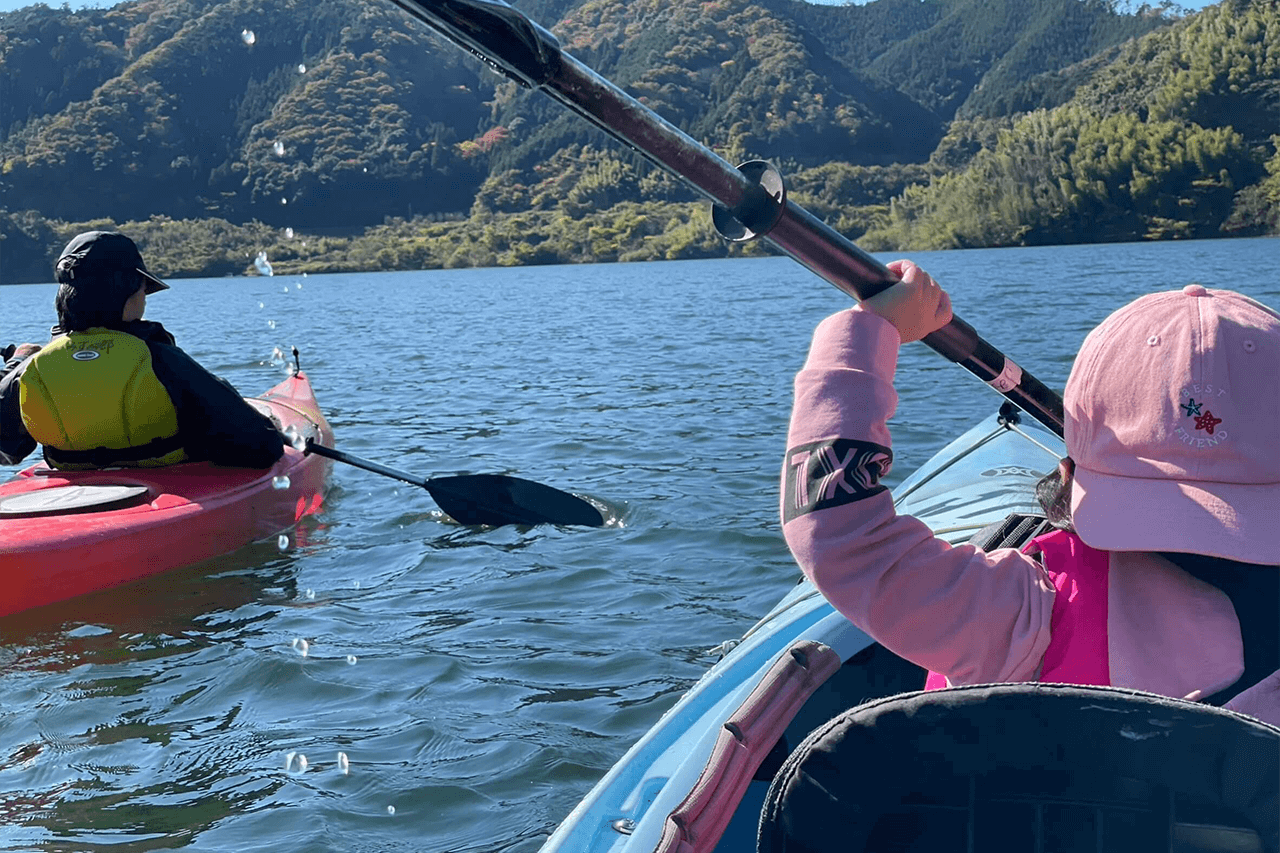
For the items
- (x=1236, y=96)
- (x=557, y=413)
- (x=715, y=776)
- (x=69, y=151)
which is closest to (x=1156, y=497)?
(x=715, y=776)

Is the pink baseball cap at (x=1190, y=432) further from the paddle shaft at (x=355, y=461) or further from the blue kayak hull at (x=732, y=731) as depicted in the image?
the paddle shaft at (x=355, y=461)

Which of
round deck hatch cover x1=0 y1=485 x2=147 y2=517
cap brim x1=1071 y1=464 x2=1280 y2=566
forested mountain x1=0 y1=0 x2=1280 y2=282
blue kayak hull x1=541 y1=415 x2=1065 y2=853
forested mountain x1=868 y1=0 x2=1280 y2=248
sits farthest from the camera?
forested mountain x1=0 y1=0 x2=1280 y2=282

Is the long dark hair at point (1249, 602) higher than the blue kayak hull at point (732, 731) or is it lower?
higher

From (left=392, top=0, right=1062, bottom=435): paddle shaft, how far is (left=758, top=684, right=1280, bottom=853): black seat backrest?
2.14 feet

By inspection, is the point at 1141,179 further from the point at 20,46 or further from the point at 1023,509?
the point at 20,46

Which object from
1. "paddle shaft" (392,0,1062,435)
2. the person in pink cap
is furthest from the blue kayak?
"paddle shaft" (392,0,1062,435)

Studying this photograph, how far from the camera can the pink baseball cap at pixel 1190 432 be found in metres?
1.16

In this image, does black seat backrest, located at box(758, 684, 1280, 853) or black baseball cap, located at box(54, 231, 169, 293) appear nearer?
black seat backrest, located at box(758, 684, 1280, 853)

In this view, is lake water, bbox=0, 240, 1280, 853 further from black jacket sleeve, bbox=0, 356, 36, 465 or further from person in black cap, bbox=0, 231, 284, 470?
black jacket sleeve, bbox=0, 356, 36, 465

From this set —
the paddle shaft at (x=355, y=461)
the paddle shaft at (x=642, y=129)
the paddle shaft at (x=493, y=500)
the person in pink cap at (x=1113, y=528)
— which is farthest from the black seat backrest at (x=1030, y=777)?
the paddle shaft at (x=493, y=500)

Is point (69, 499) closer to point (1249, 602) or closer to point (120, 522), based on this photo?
point (120, 522)

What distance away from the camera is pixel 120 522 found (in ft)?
16.8

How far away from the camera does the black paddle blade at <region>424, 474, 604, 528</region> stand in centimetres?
669

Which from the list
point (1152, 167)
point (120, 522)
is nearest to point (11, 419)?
point (120, 522)
